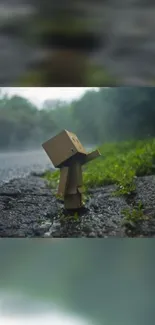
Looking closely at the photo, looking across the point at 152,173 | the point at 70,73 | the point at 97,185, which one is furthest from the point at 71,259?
the point at 70,73

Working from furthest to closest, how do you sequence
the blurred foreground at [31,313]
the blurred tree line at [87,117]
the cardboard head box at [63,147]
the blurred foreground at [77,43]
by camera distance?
the blurred tree line at [87,117] → the cardboard head box at [63,147] → the blurred foreground at [77,43] → the blurred foreground at [31,313]

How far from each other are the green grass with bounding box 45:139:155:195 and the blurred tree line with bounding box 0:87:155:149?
0.18 feet

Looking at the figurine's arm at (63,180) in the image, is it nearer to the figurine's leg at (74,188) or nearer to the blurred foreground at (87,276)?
the figurine's leg at (74,188)

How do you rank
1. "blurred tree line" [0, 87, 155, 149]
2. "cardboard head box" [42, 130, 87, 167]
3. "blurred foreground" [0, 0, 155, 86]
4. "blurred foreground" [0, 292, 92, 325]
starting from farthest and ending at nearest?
1. "blurred tree line" [0, 87, 155, 149]
2. "cardboard head box" [42, 130, 87, 167]
3. "blurred foreground" [0, 0, 155, 86]
4. "blurred foreground" [0, 292, 92, 325]

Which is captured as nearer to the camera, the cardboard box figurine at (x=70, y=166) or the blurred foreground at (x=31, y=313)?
the blurred foreground at (x=31, y=313)

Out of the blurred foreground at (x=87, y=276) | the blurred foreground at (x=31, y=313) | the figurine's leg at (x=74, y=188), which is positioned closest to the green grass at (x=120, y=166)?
the figurine's leg at (x=74, y=188)

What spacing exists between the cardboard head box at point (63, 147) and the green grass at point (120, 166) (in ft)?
0.33

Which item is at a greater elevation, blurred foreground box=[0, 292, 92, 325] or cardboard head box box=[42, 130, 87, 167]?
cardboard head box box=[42, 130, 87, 167]

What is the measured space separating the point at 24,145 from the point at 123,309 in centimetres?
125

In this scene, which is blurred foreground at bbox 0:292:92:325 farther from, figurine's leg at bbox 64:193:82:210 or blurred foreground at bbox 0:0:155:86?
blurred foreground at bbox 0:0:155:86

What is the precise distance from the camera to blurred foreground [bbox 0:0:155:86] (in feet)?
6.38

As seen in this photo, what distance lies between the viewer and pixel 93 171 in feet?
7.94

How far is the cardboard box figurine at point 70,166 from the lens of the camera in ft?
7.70

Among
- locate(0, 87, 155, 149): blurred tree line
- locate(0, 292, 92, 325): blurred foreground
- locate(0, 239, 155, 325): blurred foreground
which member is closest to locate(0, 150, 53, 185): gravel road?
locate(0, 87, 155, 149): blurred tree line
